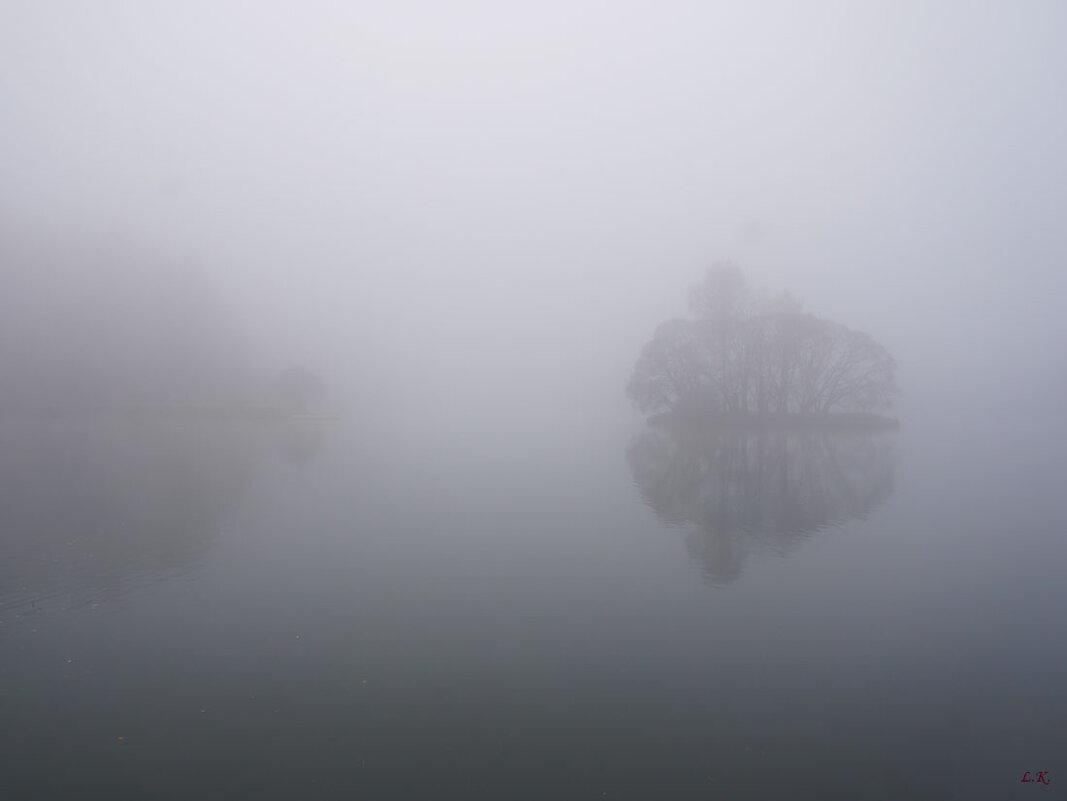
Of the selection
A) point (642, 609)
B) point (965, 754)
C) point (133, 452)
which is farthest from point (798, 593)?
point (133, 452)

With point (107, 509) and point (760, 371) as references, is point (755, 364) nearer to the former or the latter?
point (760, 371)

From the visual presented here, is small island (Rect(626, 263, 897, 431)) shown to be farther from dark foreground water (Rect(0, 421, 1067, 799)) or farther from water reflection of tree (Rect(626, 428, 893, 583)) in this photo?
dark foreground water (Rect(0, 421, 1067, 799))

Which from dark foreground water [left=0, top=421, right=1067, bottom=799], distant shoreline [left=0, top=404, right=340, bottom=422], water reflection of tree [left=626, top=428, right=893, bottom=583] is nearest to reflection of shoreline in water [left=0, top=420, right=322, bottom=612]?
dark foreground water [left=0, top=421, right=1067, bottom=799]

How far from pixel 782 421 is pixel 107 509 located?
189ft

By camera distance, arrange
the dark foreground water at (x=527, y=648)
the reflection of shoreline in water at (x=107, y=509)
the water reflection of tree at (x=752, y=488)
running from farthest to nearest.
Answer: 1. the water reflection of tree at (x=752, y=488)
2. the reflection of shoreline in water at (x=107, y=509)
3. the dark foreground water at (x=527, y=648)

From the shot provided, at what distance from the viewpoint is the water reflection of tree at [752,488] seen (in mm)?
16047

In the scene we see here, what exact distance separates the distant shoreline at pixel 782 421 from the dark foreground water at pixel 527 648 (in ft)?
128

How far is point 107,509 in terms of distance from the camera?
18953 millimetres

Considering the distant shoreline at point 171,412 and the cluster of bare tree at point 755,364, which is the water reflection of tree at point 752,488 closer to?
the cluster of bare tree at point 755,364

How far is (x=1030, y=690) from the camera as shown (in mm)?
8398

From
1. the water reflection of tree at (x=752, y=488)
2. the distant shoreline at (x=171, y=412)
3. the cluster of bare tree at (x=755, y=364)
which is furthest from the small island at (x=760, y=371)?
the distant shoreline at (x=171, y=412)

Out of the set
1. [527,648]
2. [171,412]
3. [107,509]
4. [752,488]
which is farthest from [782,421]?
[171,412]

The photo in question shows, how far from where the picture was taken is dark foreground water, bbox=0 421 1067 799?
6523mm

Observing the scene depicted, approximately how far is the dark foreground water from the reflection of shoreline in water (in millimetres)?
152
